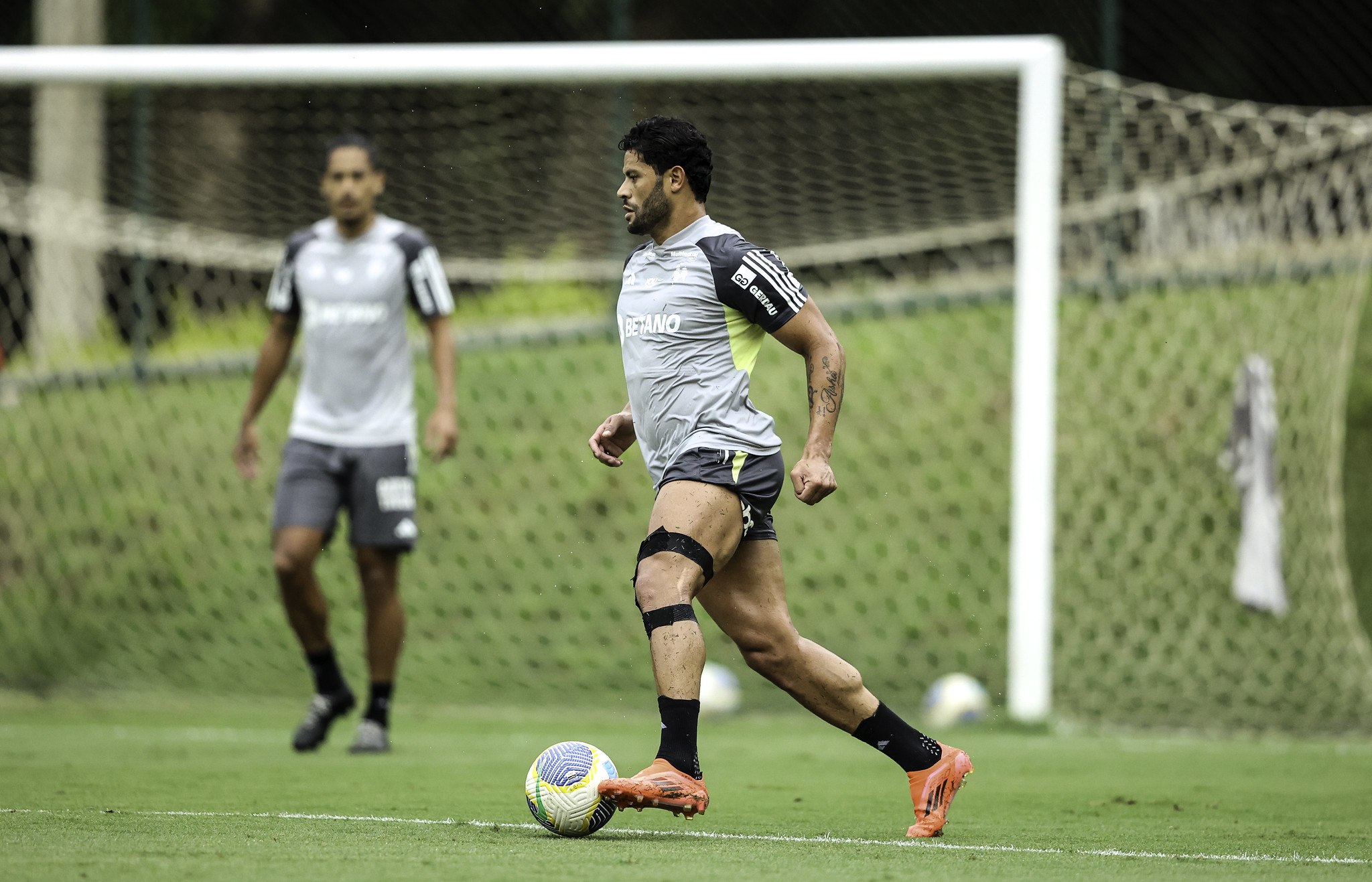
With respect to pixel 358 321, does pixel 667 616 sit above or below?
below

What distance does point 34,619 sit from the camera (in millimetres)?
10352

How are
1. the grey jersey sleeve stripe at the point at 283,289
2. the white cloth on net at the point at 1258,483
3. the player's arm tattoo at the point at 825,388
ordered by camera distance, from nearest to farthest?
the player's arm tattoo at the point at 825,388
the grey jersey sleeve stripe at the point at 283,289
the white cloth on net at the point at 1258,483

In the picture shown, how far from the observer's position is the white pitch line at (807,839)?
3.95 meters

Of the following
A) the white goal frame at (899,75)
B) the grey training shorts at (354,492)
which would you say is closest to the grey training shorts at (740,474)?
the grey training shorts at (354,492)

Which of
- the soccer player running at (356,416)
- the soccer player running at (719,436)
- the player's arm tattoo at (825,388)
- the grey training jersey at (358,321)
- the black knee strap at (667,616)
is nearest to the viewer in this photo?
the black knee strap at (667,616)

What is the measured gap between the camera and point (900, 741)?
436 cm

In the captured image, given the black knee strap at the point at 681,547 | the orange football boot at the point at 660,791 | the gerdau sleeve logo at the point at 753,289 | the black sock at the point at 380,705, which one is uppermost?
the gerdau sleeve logo at the point at 753,289

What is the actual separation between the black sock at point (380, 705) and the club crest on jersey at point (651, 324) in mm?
2664

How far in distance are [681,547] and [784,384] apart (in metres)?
7.92

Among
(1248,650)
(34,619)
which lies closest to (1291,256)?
(1248,650)

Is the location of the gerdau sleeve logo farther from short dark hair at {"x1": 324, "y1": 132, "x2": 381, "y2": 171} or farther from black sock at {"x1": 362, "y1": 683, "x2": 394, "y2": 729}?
black sock at {"x1": 362, "y1": 683, "x2": 394, "y2": 729}

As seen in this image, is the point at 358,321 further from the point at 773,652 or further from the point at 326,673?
the point at 773,652

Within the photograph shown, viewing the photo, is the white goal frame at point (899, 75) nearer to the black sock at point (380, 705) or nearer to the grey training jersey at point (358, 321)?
the grey training jersey at point (358, 321)

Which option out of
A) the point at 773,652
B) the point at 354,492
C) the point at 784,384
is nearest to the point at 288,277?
the point at 354,492
